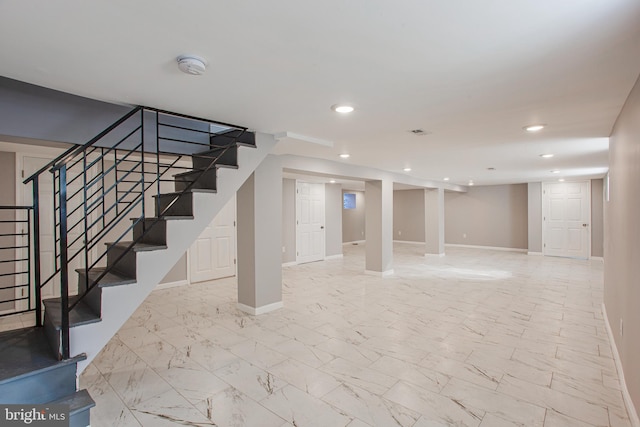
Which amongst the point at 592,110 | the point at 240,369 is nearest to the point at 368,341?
the point at 240,369

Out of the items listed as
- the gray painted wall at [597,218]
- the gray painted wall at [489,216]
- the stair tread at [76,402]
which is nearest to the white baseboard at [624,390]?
the stair tread at [76,402]

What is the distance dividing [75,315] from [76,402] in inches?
22.5

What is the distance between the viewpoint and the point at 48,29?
1524 millimetres

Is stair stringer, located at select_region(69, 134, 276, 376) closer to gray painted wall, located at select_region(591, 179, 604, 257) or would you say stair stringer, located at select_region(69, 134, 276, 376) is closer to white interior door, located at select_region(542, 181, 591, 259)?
white interior door, located at select_region(542, 181, 591, 259)

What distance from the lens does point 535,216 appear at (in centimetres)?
934

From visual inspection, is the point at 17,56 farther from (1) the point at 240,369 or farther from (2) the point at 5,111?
(1) the point at 240,369

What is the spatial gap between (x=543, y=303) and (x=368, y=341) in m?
3.01

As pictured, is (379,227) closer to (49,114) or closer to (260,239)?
(260,239)

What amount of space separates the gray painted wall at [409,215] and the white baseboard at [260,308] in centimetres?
865

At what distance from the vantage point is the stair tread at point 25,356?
73.1 inches

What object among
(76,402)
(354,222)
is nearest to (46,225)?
(76,402)

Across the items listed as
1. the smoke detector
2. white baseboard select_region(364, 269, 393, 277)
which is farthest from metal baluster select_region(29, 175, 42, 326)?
white baseboard select_region(364, 269, 393, 277)

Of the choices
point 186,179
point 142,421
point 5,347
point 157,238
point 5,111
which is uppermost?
Answer: point 5,111

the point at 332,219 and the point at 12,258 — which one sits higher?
the point at 332,219
